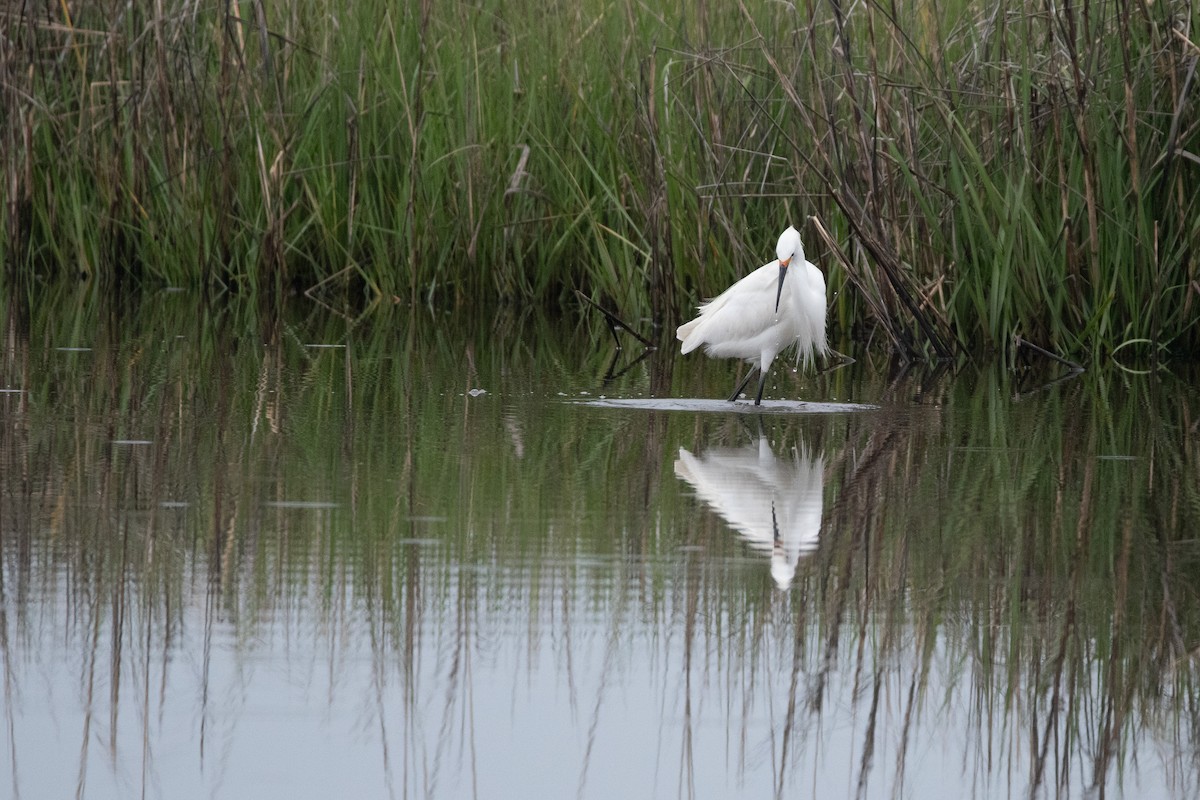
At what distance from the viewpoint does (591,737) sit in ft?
8.38

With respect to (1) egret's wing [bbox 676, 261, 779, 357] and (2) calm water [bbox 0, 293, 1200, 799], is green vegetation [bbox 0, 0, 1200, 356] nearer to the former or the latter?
(1) egret's wing [bbox 676, 261, 779, 357]

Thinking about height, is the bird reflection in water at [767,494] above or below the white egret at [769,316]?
below

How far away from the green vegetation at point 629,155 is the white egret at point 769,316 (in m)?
0.51

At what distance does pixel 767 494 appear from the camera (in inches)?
168

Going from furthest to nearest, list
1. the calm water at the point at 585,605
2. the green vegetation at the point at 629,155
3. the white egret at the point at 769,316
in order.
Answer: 1. the green vegetation at the point at 629,155
2. the white egret at the point at 769,316
3. the calm water at the point at 585,605

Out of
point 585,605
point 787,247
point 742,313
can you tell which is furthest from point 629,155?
point 585,605

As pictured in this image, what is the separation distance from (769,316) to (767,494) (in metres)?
2.36

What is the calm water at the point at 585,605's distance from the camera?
247 centimetres

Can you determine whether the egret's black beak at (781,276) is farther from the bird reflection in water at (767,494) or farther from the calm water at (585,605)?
the bird reflection in water at (767,494)

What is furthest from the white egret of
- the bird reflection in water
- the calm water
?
the bird reflection in water

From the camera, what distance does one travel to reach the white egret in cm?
653

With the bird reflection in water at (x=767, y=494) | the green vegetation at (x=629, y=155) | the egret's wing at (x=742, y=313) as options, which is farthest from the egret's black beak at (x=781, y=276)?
the bird reflection in water at (x=767, y=494)

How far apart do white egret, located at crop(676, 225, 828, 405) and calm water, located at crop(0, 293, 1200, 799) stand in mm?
945

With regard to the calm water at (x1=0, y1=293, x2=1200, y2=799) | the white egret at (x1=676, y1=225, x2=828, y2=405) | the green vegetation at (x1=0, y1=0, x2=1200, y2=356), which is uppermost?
the green vegetation at (x1=0, y1=0, x2=1200, y2=356)
